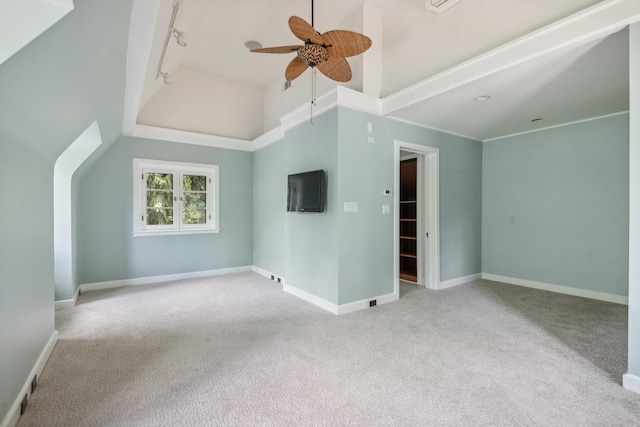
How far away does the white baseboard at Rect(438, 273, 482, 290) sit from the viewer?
4.67 metres

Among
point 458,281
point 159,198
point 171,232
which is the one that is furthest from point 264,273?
point 458,281

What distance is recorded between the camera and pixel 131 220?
4.93 metres

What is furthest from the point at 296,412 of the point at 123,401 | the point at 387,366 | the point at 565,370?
the point at 565,370

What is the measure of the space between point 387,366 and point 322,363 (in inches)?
Result: 20.9

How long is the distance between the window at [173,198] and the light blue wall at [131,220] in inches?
4.1

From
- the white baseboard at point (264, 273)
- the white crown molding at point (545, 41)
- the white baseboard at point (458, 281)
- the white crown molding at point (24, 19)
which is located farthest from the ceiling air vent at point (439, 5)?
the white baseboard at point (264, 273)

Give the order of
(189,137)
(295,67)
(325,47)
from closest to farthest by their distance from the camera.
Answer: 1. (325,47)
2. (295,67)
3. (189,137)

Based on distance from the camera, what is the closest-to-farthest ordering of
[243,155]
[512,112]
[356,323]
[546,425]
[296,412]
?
[546,425] → [296,412] → [356,323] → [512,112] → [243,155]

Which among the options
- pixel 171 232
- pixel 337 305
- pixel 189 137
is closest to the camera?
pixel 337 305

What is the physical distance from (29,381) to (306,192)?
3.03 metres

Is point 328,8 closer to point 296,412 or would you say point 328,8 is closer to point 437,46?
point 437,46

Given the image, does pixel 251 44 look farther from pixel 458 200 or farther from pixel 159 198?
pixel 458 200

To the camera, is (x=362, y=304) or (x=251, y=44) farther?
(x=251, y=44)

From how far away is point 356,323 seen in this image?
10.6 ft
